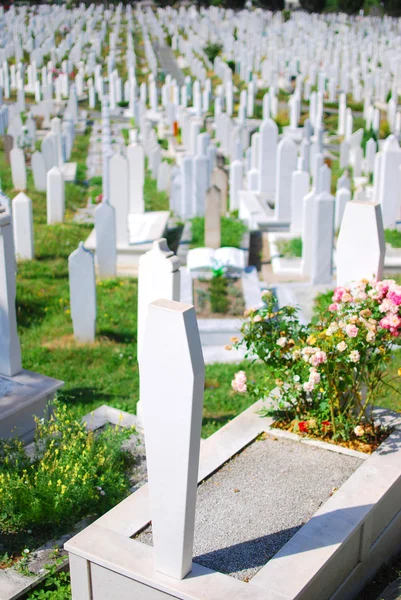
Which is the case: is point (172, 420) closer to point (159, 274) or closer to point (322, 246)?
point (159, 274)

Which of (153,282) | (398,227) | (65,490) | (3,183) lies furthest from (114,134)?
(65,490)

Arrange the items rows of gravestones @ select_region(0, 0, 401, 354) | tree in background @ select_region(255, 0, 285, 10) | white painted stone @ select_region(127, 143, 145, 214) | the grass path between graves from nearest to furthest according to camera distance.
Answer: the grass path between graves → rows of gravestones @ select_region(0, 0, 401, 354) → white painted stone @ select_region(127, 143, 145, 214) → tree in background @ select_region(255, 0, 285, 10)

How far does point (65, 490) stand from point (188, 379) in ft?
5.24

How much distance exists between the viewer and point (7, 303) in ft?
17.7

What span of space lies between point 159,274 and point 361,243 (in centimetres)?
137

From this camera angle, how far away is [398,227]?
10.9 m

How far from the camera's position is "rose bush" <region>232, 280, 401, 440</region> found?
4277 millimetres

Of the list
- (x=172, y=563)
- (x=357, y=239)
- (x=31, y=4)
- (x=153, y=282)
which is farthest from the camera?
(x=31, y=4)

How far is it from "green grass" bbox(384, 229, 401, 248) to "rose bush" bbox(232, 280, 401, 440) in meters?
5.63

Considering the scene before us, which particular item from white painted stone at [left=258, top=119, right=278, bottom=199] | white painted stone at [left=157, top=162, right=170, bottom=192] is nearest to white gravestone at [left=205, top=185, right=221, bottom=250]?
white painted stone at [left=258, top=119, right=278, bottom=199]

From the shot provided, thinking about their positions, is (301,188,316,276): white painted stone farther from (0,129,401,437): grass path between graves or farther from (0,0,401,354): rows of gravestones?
(0,129,401,437): grass path between graves

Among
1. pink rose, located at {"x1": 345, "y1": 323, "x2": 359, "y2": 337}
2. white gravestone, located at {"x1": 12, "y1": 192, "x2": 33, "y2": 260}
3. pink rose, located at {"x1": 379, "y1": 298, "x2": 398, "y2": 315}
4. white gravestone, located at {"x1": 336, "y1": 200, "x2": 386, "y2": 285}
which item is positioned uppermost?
white gravestone, located at {"x1": 336, "y1": 200, "x2": 386, "y2": 285}

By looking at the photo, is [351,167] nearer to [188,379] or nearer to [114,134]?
[114,134]

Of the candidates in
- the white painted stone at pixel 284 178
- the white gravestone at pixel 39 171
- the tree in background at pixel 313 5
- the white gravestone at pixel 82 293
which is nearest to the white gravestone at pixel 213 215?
the white painted stone at pixel 284 178
